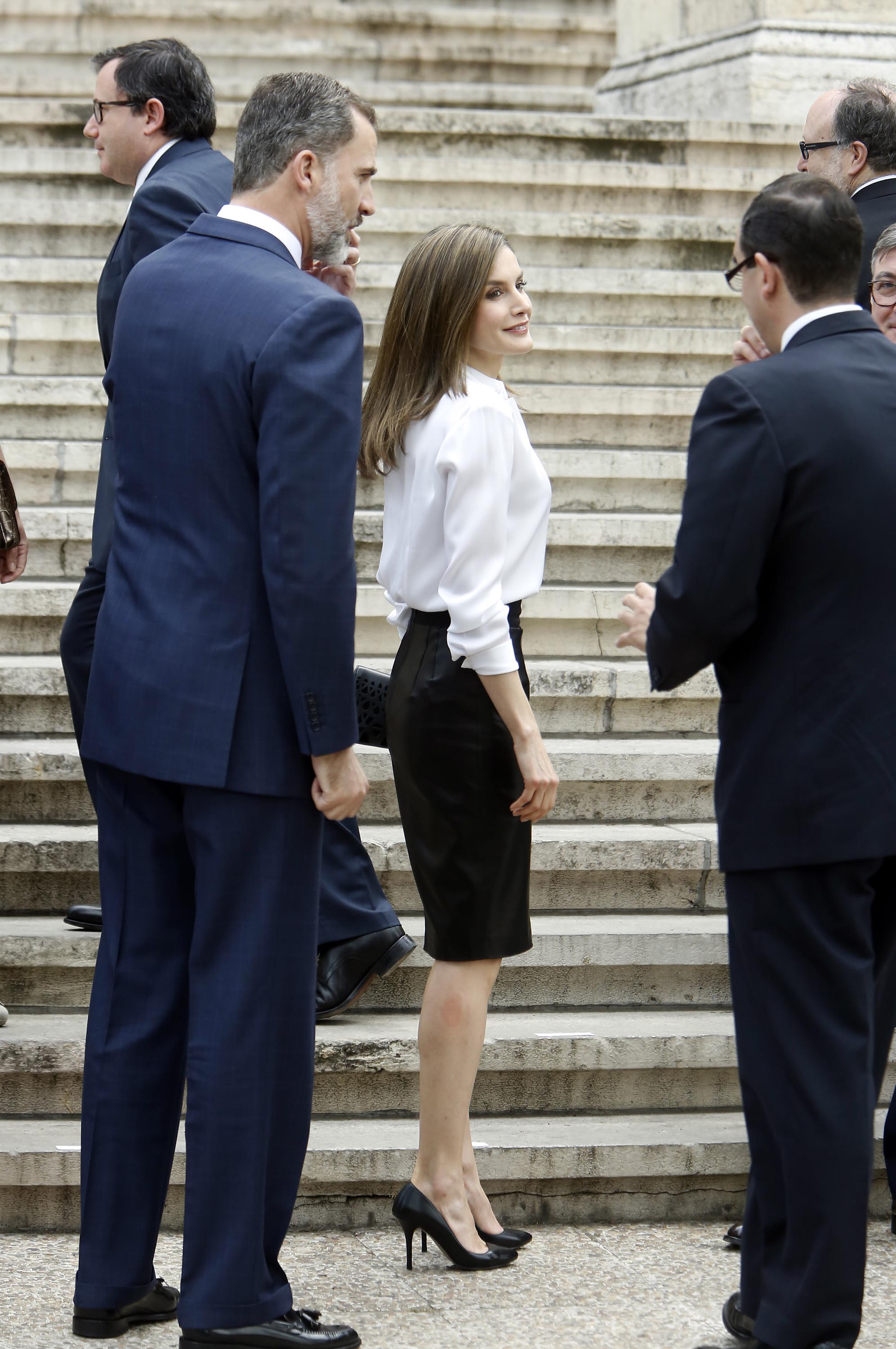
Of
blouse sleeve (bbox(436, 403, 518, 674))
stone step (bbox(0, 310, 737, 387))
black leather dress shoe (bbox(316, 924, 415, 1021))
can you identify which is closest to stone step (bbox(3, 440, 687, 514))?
stone step (bbox(0, 310, 737, 387))

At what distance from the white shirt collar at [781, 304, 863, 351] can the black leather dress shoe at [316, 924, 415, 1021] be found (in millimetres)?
1789

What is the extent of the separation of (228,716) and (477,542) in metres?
0.58

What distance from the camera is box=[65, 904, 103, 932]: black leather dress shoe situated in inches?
168

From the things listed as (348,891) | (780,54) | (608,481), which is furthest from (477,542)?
(780,54)

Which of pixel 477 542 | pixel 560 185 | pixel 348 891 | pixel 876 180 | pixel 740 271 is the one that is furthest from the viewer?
pixel 560 185

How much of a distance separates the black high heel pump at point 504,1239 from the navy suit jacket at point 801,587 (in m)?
1.15

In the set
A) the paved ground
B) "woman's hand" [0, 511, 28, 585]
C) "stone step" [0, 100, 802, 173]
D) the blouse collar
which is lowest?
the paved ground

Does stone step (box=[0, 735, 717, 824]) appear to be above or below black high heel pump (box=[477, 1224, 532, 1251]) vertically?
above

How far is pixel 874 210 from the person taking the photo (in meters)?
4.46

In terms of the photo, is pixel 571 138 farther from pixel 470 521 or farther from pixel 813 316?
pixel 813 316

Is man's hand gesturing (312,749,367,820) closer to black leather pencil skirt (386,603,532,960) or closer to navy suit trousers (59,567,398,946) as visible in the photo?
black leather pencil skirt (386,603,532,960)

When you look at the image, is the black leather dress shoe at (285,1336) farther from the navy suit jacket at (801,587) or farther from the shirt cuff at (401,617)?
the shirt cuff at (401,617)

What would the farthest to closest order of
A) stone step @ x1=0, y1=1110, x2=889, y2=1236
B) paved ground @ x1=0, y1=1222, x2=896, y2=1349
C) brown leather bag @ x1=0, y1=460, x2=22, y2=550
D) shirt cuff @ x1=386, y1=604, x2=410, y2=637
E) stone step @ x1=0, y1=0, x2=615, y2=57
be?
stone step @ x1=0, y1=0, x2=615, y2=57 → brown leather bag @ x1=0, y1=460, x2=22, y2=550 → stone step @ x1=0, y1=1110, x2=889, y2=1236 → shirt cuff @ x1=386, y1=604, x2=410, y2=637 → paved ground @ x1=0, y1=1222, x2=896, y2=1349

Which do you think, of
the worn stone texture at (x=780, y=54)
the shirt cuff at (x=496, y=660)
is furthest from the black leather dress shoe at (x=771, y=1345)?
the worn stone texture at (x=780, y=54)
